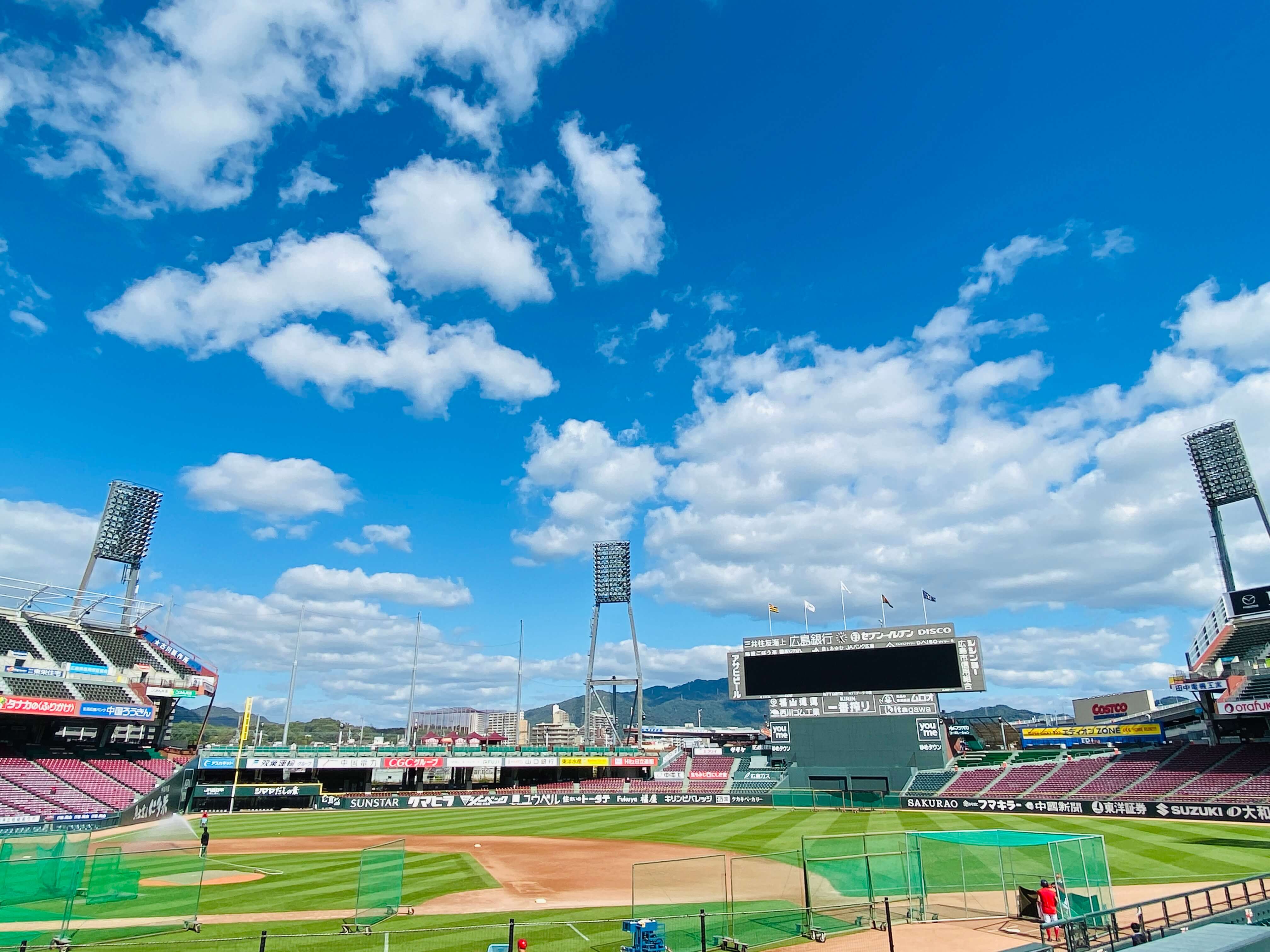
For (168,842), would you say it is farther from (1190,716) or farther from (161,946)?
(1190,716)

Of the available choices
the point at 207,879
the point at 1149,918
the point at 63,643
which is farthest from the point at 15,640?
the point at 1149,918

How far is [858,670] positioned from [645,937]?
180 feet

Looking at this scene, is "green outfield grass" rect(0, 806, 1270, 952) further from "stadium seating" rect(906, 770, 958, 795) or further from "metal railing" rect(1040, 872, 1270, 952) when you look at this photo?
"metal railing" rect(1040, 872, 1270, 952)

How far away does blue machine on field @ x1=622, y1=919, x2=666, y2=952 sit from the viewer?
613 inches

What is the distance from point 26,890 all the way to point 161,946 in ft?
17.3

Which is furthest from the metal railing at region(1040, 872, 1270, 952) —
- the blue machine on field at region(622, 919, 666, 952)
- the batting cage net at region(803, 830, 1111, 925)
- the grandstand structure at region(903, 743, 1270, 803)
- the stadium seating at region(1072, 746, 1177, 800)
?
the stadium seating at region(1072, 746, 1177, 800)

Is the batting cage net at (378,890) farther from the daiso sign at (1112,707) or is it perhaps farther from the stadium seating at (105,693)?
the daiso sign at (1112,707)

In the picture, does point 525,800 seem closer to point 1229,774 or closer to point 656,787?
point 656,787

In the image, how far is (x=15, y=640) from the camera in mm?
56219

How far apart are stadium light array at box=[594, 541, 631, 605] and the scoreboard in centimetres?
2572

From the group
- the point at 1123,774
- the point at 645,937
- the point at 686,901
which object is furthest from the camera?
the point at 1123,774

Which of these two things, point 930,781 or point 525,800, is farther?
point 525,800

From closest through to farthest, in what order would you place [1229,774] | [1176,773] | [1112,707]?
[1229,774] < [1176,773] < [1112,707]

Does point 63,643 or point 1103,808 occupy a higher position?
point 63,643
